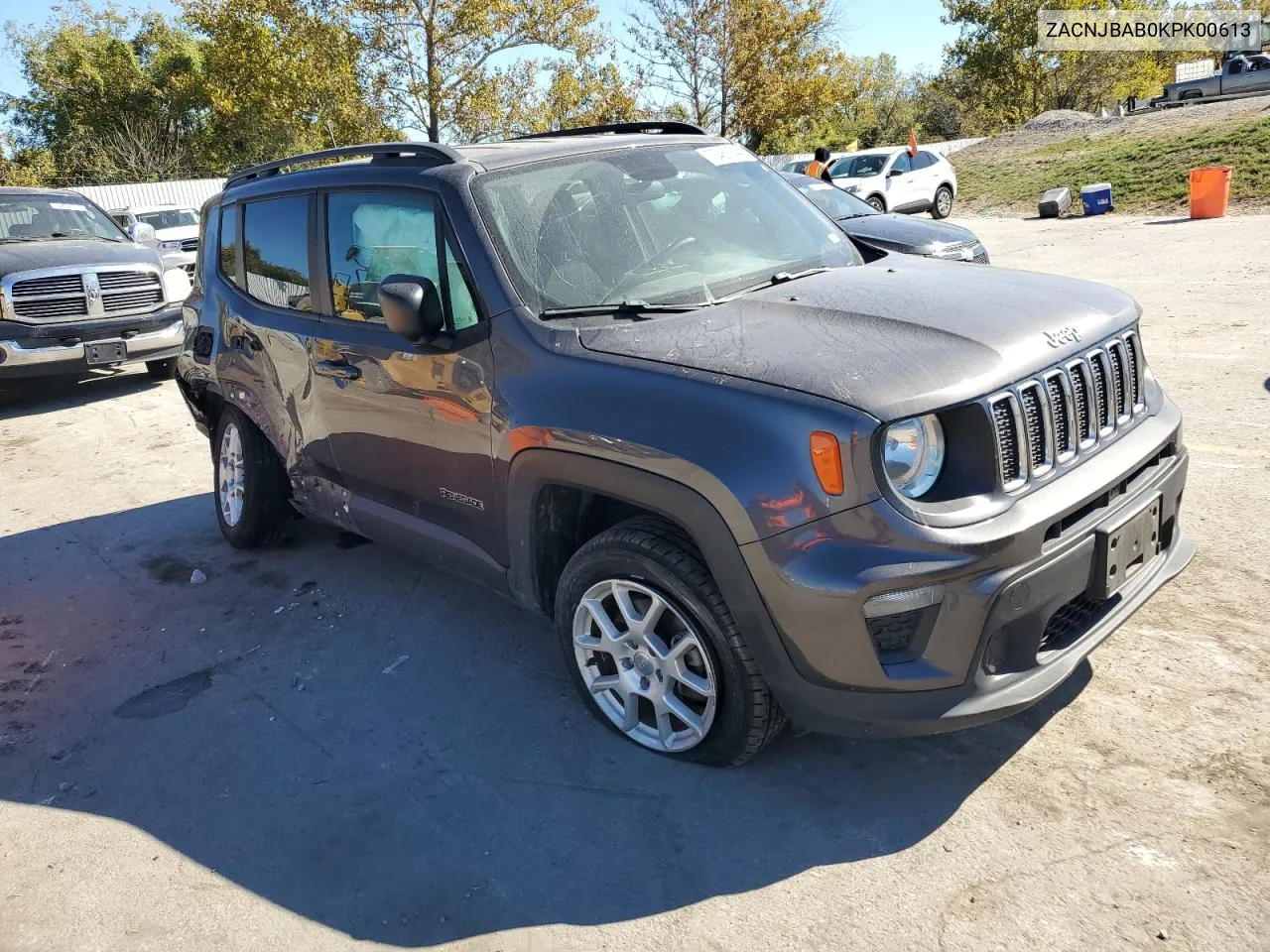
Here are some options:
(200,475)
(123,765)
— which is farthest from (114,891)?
(200,475)

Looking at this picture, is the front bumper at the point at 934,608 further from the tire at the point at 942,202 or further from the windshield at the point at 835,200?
the tire at the point at 942,202

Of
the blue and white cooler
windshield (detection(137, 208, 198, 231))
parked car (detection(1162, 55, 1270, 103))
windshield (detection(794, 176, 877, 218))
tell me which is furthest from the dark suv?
parked car (detection(1162, 55, 1270, 103))

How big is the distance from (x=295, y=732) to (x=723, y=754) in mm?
1636

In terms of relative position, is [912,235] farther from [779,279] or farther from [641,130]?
[779,279]

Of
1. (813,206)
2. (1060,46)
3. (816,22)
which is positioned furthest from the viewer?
(1060,46)

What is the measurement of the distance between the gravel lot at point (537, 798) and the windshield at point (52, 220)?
6788 mm

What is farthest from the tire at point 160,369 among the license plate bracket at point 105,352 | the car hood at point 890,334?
the car hood at point 890,334

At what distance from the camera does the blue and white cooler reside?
19.0m

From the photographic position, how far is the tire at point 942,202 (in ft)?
68.9

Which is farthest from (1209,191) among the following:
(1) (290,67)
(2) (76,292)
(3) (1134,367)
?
(1) (290,67)

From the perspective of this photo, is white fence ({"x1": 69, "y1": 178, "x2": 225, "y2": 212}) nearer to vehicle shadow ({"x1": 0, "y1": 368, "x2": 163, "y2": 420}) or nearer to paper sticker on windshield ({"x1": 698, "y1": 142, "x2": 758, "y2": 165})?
vehicle shadow ({"x1": 0, "y1": 368, "x2": 163, "y2": 420})

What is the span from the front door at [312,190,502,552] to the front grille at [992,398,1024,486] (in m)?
1.62

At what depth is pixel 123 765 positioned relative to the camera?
3547 millimetres

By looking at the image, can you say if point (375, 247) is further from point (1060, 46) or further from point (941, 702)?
point (1060, 46)
